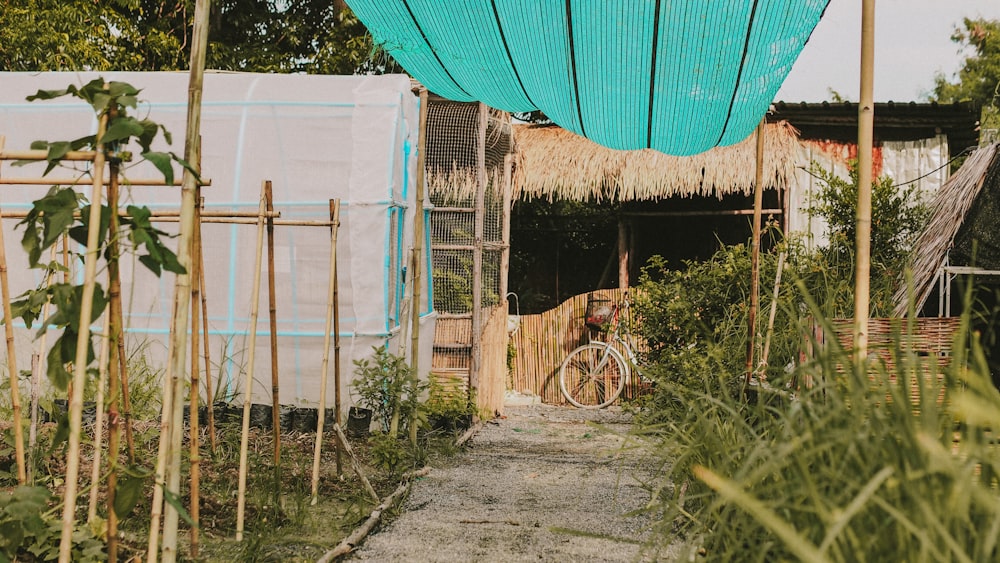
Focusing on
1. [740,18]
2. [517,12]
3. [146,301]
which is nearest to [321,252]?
[146,301]

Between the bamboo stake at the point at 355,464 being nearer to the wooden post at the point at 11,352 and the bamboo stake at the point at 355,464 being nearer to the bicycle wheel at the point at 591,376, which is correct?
the wooden post at the point at 11,352

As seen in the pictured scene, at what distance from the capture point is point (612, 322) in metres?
8.97

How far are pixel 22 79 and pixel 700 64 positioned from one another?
503cm

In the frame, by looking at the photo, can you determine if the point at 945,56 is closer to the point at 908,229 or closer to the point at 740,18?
the point at 908,229

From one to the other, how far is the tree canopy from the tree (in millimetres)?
16512

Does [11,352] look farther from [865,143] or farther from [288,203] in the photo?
[288,203]

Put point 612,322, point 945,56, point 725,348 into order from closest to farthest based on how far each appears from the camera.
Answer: point 725,348 < point 612,322 < point 945,56

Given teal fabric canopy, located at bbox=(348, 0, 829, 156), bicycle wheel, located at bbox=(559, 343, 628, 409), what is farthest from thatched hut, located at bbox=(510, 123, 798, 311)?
teal fabric canopy, located at bbox=(348, 0, 829, 156)

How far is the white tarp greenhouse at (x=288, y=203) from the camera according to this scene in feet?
19.4

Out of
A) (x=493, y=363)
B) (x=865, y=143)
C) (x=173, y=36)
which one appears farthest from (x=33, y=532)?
(x=173, y=36)

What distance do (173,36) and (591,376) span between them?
5852 mm

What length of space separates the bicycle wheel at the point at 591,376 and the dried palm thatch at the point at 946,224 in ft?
11.1

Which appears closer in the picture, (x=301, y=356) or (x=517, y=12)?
(x=517, y=12)

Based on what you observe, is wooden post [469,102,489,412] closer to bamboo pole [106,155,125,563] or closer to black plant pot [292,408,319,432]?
black plant pot [292,408,319,432]
